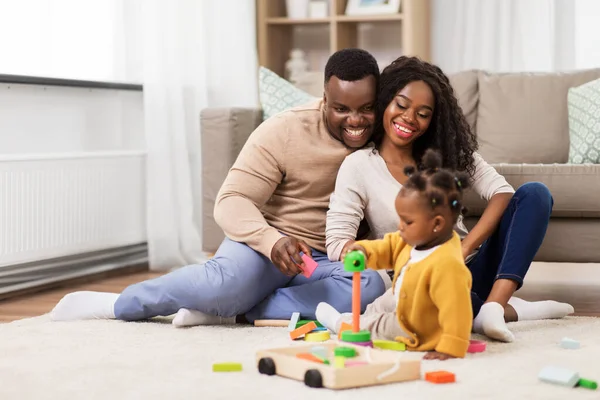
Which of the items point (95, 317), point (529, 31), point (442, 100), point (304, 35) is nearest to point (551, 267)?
point (529, 31)

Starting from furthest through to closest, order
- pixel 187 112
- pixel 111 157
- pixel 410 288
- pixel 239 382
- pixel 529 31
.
Answer: pixel 529 31 < pixel 187 112 < pixel 111 157 < pixel 410 288 < pixel 239 382

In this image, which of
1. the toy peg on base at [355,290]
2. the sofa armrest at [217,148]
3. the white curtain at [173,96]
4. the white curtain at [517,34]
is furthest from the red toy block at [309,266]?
the white curtain at [517,34]

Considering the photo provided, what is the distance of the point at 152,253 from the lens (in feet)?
12.4

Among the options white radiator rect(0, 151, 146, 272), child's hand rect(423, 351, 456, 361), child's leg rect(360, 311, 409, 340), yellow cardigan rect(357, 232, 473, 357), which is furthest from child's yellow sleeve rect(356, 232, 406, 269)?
white radiator rect(0, 151, 146, 272)

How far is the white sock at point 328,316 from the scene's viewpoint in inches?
84.7

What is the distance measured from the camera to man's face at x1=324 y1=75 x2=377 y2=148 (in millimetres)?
2230

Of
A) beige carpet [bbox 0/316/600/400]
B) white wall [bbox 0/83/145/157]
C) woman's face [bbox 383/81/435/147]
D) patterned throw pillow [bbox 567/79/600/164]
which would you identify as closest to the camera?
beige carpet [bbox 0/316/600/400]

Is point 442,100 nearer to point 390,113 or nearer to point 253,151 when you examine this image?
point 390,113

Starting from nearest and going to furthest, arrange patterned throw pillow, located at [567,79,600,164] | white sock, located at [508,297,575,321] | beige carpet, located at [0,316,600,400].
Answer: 1. beige carpet, located at [0,316,600,400]
2. white sock, located at [508,297,575,321]
3. patterned throw pillow, located at [567,79,600,164]

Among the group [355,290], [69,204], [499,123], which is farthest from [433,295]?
[69,204]

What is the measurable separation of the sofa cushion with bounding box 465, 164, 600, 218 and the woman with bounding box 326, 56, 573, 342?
0.48 meters

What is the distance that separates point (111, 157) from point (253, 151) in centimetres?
139

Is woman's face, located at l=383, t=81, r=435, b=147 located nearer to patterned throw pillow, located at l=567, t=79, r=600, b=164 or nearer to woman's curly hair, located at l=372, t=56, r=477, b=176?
woman's curly hair, located at l=372, t=56, r=477, b=176

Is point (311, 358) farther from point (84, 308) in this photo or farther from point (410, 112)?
point (84, 308)
